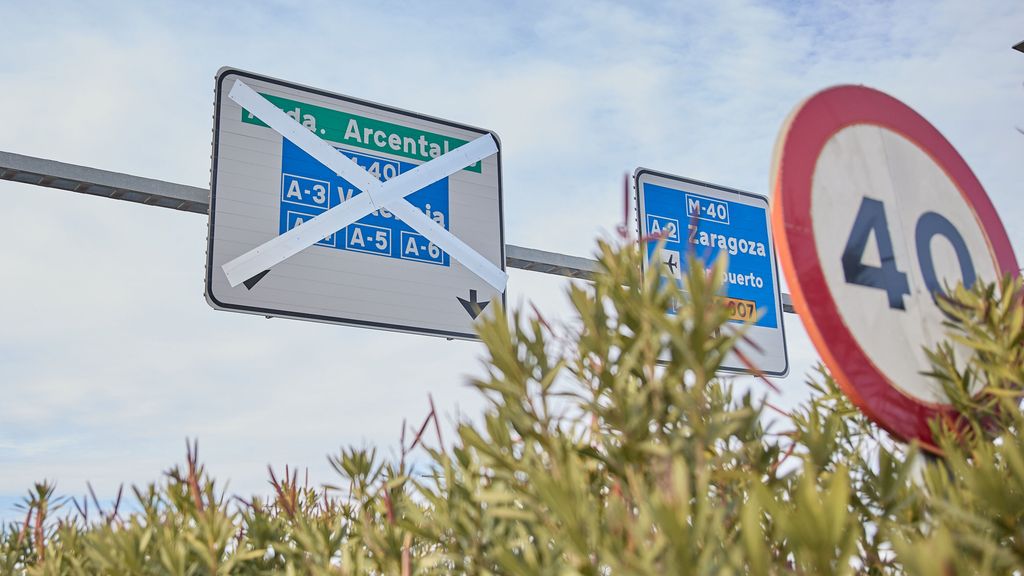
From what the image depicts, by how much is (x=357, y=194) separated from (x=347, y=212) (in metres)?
0.15

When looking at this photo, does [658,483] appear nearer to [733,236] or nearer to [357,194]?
[357,194]

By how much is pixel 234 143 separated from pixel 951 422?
4455 mm

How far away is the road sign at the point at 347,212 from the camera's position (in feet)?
17.0

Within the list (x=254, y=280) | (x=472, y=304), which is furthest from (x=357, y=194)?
(x=472, y=304)

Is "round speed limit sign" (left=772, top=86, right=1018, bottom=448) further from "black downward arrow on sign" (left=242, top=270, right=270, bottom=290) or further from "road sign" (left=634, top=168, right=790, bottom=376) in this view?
"road sign" (left=634, top=168, right=790, bottom=376)

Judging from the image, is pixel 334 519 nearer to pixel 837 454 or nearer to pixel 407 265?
pixel 837 454

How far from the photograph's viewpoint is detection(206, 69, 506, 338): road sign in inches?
205

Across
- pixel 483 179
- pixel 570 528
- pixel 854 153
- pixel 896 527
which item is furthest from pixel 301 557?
pixel 483 179

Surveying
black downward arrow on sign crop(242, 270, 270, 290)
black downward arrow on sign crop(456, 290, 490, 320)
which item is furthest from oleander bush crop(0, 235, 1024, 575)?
black downward arrow on sign crop(456, 290, 490, 320)

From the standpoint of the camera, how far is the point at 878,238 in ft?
7.62

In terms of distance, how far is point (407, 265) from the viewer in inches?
227

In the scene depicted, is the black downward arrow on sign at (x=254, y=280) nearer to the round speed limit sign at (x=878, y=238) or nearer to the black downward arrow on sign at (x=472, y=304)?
the black downward arrow on sign at (x=472, y=304)

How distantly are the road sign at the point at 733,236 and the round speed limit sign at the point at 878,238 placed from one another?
14.8 feet

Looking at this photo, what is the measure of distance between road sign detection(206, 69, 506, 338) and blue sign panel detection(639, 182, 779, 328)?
1.76m
